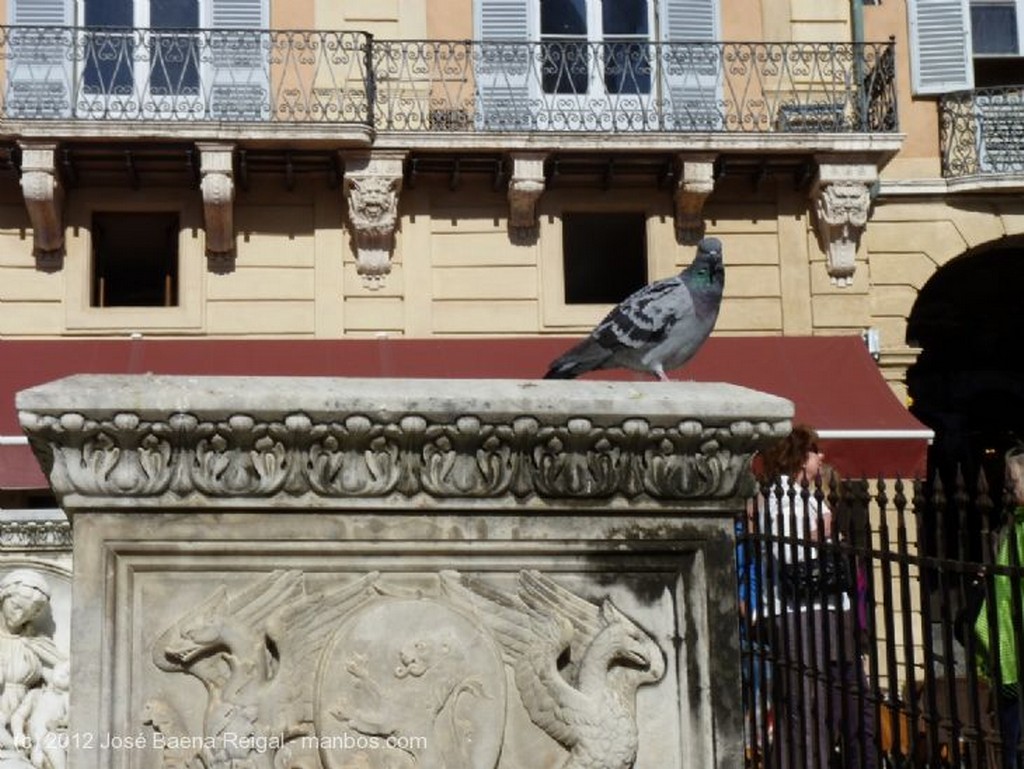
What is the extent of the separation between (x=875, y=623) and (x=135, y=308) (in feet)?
38.7

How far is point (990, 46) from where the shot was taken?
16.2 metres

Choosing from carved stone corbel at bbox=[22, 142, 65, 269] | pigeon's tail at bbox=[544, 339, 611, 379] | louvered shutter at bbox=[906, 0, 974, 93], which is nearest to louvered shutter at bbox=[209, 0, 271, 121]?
carved stone corbel at bbox=[22, 142, 65, 269]

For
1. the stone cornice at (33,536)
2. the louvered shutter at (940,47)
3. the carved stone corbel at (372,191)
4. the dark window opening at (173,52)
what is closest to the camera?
the stone cornice at (33,536)

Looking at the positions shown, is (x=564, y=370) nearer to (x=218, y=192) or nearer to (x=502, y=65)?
(x=218, y=192)

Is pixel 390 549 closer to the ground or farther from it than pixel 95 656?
farther from it

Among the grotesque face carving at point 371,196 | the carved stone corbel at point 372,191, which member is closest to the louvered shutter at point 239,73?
the carved stone corbel at point 372,191

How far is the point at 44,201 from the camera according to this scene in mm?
13750

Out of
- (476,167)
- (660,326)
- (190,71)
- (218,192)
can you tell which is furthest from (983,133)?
(660,326)

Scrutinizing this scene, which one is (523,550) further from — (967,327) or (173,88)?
(967,327)

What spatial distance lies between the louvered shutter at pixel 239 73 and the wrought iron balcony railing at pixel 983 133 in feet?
23.9

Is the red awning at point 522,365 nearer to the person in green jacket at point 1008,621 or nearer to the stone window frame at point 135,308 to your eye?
the stone window frame at point 135,308

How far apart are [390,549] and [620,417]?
50 cm

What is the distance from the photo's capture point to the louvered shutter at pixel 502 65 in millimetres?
14500

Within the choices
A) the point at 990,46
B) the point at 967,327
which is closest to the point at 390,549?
the point at 990,46
